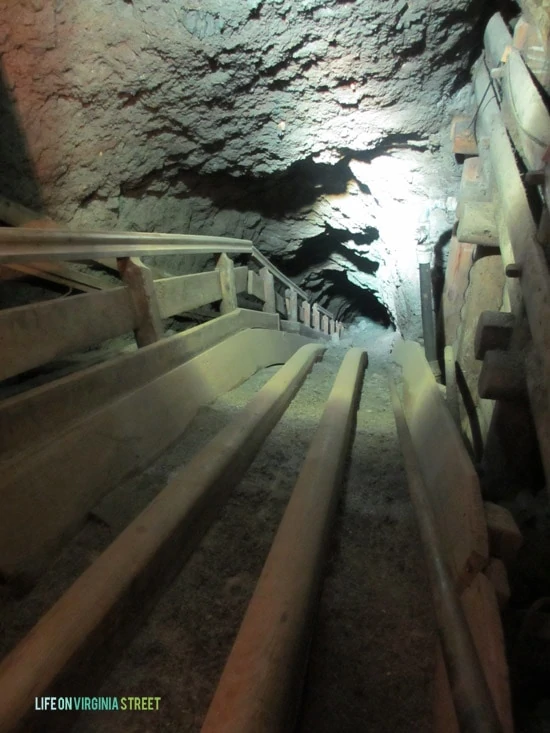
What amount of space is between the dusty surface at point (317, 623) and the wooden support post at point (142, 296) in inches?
36.6

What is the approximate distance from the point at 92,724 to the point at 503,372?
188 cm

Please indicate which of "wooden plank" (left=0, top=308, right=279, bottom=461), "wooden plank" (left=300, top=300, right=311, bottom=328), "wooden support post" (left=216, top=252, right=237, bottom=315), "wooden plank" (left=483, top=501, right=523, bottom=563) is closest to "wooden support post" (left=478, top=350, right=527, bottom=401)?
"wooden plank" (left=483, top=501, right=523, bottom=563)

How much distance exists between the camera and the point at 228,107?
4.19m

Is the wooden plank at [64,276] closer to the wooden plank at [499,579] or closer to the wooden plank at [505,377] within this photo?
the wooden plank at [505,377]

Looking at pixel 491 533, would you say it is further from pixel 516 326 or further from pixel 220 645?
pixel 516 326

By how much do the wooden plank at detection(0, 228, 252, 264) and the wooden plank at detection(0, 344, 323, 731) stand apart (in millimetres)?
1240

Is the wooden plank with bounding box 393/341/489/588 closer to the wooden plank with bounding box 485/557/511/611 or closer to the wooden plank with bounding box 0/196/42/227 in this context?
the wooden plank with bounding box 485/557/511/611

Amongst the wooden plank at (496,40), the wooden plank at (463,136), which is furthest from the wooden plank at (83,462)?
the wooden plank at (463,136)

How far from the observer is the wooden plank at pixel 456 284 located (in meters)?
3.89

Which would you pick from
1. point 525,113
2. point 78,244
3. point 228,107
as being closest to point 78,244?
point 78,244

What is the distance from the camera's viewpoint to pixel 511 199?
245 centimetres

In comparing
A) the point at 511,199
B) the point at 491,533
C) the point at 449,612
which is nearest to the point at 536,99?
the point at 511,199

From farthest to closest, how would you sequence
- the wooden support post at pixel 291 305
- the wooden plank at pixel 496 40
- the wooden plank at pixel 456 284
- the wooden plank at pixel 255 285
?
1. the wooden support post at pixel 291 305
2. the wooden plank at pixel 255 285
3. the wooden plank at pixel 456 284
4. the wooden plank at pixel 496 40

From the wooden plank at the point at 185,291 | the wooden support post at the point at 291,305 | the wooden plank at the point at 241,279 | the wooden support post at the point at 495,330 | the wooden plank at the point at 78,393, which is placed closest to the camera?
the wooden plank at the point at 78,393
